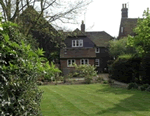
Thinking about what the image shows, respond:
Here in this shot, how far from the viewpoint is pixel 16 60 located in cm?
418

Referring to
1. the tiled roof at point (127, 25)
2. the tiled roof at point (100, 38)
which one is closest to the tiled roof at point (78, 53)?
the tiled roof at point (100, 38)

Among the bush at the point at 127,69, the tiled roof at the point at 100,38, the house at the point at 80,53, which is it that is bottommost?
the bush at the point at 127,69

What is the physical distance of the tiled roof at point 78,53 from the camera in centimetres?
4038

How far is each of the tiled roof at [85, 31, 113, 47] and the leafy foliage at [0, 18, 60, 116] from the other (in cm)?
4329

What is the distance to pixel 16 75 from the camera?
159 inches

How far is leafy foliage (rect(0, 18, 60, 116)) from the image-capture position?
378 cm

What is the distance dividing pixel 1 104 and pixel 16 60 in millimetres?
945

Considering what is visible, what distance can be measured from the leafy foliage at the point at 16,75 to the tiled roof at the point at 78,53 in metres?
35.8

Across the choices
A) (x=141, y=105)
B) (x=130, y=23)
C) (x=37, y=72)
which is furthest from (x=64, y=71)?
(x=130, y=23)

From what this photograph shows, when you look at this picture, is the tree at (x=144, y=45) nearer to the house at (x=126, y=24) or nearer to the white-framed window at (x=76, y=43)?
the white-framed window at (x=76, y=43)

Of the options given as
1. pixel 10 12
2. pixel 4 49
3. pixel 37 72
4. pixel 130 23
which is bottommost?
pixel 37 72

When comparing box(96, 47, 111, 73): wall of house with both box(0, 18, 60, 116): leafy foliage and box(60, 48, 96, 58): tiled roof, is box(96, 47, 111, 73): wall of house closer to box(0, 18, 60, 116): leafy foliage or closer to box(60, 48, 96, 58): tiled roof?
box(60, 48, 96, 58): tiled roof

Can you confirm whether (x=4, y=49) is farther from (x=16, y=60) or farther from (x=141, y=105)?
(x=141, y=105)

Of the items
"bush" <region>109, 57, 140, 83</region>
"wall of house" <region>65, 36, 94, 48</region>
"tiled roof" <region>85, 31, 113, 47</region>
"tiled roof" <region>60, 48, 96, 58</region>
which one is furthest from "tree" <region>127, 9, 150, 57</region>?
"tiled roof" <region>85, 31, 113, 47</region>
